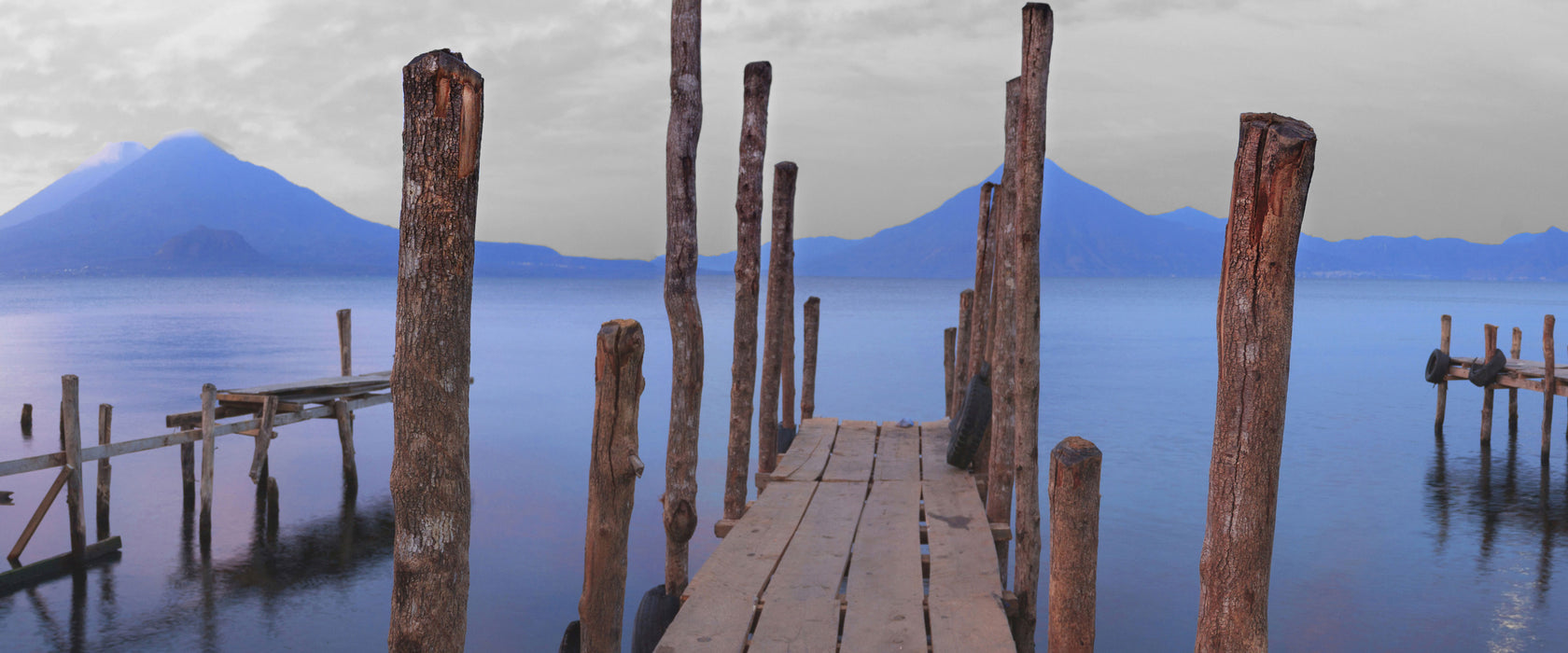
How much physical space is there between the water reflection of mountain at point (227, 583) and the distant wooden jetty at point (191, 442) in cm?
30

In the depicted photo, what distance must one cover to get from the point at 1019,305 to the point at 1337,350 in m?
44.5

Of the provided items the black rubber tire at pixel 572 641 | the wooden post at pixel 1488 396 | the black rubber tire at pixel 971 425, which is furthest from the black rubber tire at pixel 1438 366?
the black rubber tire at pixel 572 641

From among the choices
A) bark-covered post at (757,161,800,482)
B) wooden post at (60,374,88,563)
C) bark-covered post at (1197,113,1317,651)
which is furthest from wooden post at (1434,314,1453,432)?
wooden post at (60,374,88,563)

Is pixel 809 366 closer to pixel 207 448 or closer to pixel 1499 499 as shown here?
pixel 207 448

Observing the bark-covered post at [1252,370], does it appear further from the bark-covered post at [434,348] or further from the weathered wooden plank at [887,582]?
the bark-covered post at [434,348]

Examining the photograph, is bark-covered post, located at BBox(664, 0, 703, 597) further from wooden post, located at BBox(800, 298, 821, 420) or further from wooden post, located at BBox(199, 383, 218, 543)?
wooden post, located at BBox(199, 383, 218, 543)

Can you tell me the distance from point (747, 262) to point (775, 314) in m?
1.49

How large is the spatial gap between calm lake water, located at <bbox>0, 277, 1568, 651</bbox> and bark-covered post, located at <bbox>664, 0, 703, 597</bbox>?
383 centimetres

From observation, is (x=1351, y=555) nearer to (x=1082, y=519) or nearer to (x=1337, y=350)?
(x=1082, y=519)

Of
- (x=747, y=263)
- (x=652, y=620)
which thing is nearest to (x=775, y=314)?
(x=747, y=263)

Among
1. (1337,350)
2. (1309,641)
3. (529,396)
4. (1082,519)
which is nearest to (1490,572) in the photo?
(1309,641)

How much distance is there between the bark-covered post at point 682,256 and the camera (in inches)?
278

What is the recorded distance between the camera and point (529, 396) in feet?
94.5

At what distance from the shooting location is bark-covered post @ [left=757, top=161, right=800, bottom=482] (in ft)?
32.7
